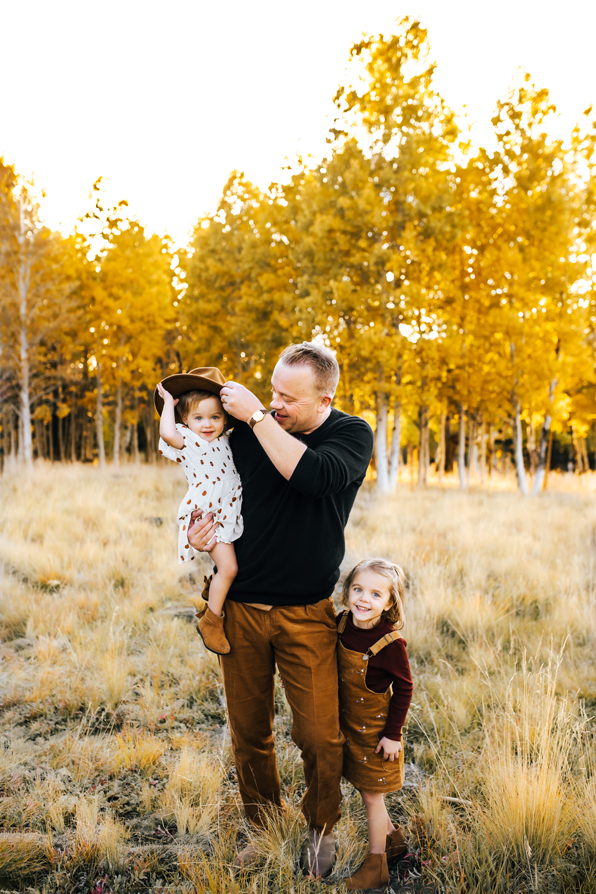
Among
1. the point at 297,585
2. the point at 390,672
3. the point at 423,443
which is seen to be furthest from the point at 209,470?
the point at 423,443

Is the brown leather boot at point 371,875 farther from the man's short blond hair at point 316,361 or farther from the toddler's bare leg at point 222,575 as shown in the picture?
the man's short blond hair at point 316,361

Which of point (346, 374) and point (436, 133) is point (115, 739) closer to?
point (346, 374)

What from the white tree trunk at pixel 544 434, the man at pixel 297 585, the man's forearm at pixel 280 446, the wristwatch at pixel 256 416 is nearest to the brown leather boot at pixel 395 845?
the man at pixel 297 585

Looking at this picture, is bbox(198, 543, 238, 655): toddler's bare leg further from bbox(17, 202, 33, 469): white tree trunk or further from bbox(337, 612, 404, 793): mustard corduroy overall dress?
bbox(17, 202, 33, 469): white tree trunk

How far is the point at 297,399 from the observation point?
2172mm

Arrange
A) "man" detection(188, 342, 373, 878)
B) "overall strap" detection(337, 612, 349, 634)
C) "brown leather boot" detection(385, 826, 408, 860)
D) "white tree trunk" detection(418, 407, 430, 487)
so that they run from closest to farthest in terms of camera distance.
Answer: "man" detection(188, 342, 373, 878) < "overall strap" detection(337, 612, 349, 634) < "brown leather boot" detection(385, 826, 408, 860) < "white tree trunk" detection(418, 407, 430, 487)

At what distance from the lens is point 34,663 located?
14.3ft

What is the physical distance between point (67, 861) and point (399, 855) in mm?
Result: 1549

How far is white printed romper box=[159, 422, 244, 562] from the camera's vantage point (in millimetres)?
2393

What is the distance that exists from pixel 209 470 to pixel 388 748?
4.69ft

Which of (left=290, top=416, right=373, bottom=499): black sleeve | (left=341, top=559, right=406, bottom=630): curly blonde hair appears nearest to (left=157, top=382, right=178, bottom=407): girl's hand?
(left=290, top=416, right=373, bottom=499): black sleeve

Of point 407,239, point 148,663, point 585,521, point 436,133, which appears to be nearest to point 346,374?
point 407,239

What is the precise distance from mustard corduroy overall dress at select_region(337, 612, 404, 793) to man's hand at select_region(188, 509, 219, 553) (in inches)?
30.0

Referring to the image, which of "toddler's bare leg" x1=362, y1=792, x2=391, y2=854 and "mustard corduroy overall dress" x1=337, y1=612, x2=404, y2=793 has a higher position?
"mustard corduroy overall dress" x1=337, y1=612, x2=404, y2=793
